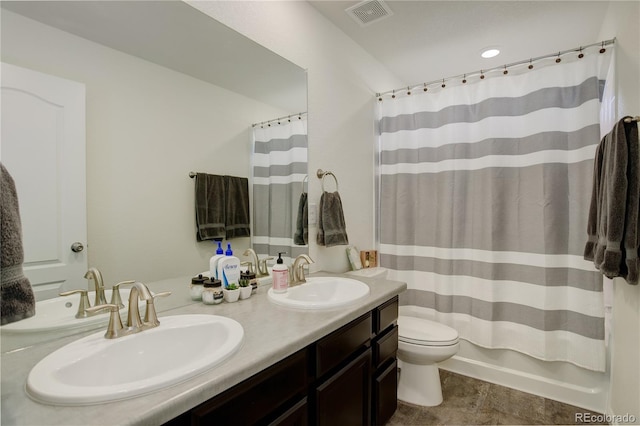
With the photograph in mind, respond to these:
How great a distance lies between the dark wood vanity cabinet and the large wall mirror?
578 mm

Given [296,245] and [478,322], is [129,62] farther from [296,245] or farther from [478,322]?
[478,322]

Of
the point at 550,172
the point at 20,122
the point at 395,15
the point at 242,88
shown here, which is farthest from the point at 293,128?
the point at 550,172

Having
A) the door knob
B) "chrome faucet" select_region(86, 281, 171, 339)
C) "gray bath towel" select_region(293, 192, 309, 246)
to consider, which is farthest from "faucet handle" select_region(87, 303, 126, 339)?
"gray bath towel" select_region(293, 192, 309, 246)

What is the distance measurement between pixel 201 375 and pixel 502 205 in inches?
80.2

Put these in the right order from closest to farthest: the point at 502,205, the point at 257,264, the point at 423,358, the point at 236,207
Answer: the point at 236,207 → the point at 257,264 → the point at 423,358 → the point at 502,205

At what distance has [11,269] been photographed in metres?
0.56

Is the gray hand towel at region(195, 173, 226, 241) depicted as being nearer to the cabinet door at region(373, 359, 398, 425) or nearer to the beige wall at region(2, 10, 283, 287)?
the beige wall at region(2, 10, 283, 287)

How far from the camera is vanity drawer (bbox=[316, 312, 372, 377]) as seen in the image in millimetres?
1105

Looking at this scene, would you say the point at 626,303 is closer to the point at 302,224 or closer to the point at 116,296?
the point at 302,224

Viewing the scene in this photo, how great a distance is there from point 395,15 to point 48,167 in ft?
6.69

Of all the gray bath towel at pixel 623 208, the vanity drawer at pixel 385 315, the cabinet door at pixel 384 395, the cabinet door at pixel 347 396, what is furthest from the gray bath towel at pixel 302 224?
the gray bath towel at pixel 623 208

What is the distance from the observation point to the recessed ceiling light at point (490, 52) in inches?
94.3

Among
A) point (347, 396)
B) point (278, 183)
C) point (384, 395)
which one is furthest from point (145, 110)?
point (384, 395)

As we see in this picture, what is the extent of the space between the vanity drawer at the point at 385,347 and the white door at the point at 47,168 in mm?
1236
